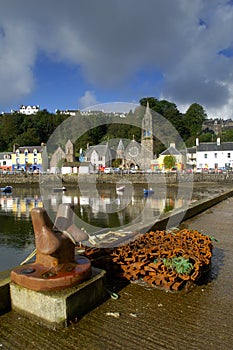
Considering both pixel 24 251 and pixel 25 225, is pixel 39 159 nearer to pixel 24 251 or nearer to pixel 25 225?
pixel 25 225

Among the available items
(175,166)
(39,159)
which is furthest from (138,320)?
(39,159)

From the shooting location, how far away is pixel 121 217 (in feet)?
75.3

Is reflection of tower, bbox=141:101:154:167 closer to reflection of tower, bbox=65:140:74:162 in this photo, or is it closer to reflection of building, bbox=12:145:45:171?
reflection of tower, bbox=65:140:74:162

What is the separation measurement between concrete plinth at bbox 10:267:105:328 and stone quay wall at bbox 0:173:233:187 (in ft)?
182

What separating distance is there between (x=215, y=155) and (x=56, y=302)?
73.2 meters

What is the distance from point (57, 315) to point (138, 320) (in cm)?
103

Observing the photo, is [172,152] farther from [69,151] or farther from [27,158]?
[27,158]

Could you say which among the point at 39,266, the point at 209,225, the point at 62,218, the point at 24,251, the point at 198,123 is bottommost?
the point at 24,251

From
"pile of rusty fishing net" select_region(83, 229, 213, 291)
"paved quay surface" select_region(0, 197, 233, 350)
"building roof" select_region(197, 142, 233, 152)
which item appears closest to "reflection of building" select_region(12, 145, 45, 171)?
"building roof" select_region(197, 142, 233, 152)

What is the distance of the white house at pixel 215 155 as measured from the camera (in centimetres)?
6988

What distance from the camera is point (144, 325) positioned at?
11.3ft

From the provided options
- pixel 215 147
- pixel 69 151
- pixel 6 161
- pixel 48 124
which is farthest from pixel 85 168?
pixel 48 124

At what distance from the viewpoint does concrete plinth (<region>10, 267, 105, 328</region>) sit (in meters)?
3.26

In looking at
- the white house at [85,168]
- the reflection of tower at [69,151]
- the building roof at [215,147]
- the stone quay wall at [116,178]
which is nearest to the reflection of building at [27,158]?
the reflection of tower at [69,151]
